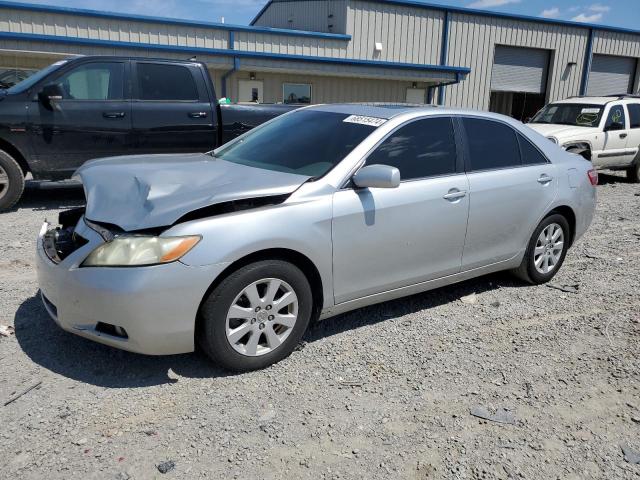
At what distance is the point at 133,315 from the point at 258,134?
81.7 inches

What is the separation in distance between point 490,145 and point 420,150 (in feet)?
2.68

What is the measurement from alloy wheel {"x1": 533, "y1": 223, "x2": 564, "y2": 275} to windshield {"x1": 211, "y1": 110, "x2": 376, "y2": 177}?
210 centimetres

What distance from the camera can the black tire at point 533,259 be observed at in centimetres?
474

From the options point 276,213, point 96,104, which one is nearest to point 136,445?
point 276,213

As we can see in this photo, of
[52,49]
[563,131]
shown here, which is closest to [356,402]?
[563,131]

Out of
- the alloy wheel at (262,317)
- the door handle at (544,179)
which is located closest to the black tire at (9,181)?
the alloy wheel at (262,317)

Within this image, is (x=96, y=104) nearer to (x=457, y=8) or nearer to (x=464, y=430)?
(x=464, y=430)

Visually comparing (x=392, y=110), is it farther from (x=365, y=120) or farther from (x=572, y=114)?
(x=572, y=114)

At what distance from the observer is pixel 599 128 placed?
11.0m

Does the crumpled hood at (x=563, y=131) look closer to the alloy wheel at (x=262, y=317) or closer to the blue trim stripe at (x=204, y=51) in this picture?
the blue trim stripe at (x=204, y=51)

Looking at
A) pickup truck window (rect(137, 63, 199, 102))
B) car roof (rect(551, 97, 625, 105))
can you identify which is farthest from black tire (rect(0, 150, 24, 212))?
car roof (rect(551, 97, 625, 105))

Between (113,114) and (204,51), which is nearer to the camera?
(113,114)

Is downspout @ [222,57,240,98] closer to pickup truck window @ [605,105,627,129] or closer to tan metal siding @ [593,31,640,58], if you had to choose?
pickup truck window @ [605,105,627,129]

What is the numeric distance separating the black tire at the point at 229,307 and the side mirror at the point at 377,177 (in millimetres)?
696
